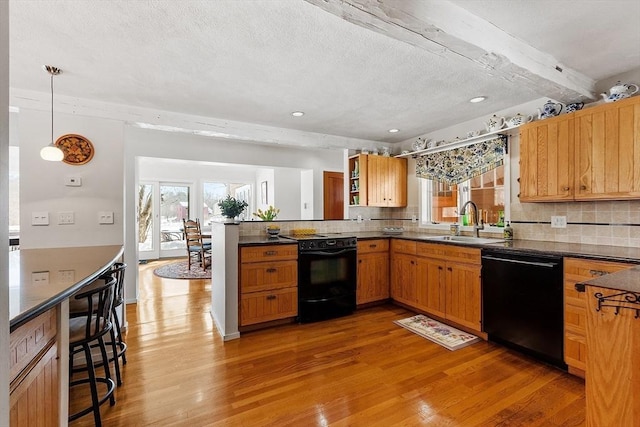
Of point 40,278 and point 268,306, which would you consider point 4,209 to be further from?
point 268,306

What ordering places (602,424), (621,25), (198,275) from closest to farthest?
(602,424)
(621,25)
(198,275)

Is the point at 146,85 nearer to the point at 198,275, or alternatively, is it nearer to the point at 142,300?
the point at 142,300

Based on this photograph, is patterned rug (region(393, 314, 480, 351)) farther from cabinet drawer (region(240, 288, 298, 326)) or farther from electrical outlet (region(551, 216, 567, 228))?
electrical outlet (region(551, 216, 567, 228))

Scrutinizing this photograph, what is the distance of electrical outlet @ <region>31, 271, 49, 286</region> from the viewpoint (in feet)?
4.53

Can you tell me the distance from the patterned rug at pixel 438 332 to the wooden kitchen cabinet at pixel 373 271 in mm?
528

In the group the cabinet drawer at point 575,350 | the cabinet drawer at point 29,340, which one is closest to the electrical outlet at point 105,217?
the cabinet drawer at point 29,340

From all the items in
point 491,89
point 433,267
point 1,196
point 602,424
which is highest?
point 491,89

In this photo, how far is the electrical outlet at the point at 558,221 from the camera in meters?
2.83

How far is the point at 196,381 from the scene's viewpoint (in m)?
2.17

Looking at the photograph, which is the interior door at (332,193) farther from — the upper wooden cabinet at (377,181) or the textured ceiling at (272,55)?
the textured ceiling at (272,55)

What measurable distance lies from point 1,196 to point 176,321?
3.19 m

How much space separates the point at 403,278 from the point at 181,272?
418 centimetres

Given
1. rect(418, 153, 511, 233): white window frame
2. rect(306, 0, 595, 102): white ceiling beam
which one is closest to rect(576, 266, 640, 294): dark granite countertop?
rect(306, 0, 595, 102): white ceiling beam

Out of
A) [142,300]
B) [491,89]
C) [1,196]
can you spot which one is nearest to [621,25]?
[491,89]
